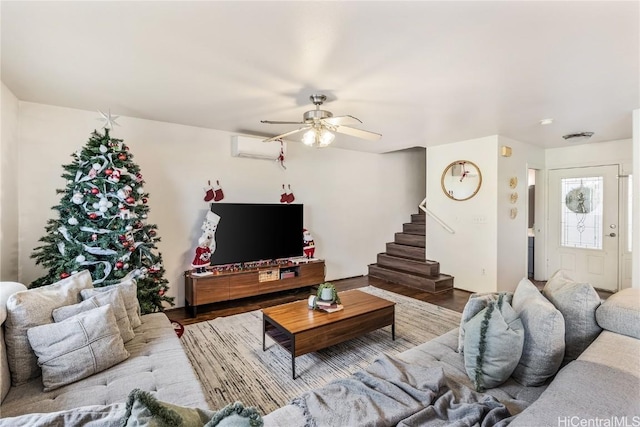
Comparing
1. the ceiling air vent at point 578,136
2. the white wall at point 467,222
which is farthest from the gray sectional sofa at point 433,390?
the ceiling air vent at point 578,136

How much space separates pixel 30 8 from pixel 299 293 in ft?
13.0

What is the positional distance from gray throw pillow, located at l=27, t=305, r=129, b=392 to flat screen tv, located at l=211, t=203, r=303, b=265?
6.97 ft

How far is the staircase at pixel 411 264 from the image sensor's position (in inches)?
188

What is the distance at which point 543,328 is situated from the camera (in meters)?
1.44

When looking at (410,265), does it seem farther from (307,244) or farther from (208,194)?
(208,194)

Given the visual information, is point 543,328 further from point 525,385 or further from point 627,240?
point 627,240

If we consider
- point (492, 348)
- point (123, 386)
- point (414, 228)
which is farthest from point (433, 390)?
point (414, 228)

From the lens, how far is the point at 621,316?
1527mm

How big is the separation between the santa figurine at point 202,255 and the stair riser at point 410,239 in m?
3.79

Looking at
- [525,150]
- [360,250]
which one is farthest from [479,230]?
[360,250]

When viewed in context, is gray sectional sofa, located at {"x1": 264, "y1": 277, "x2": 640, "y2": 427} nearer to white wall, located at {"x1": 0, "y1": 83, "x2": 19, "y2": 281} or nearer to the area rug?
the area rug

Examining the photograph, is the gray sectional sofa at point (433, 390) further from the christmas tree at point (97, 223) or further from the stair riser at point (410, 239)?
the stair riser at point (410, 239)

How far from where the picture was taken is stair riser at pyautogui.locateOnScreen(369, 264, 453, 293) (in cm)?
462

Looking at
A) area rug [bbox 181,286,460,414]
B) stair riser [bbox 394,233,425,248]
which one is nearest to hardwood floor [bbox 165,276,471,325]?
area rug [bbox 181,286,460,414]
